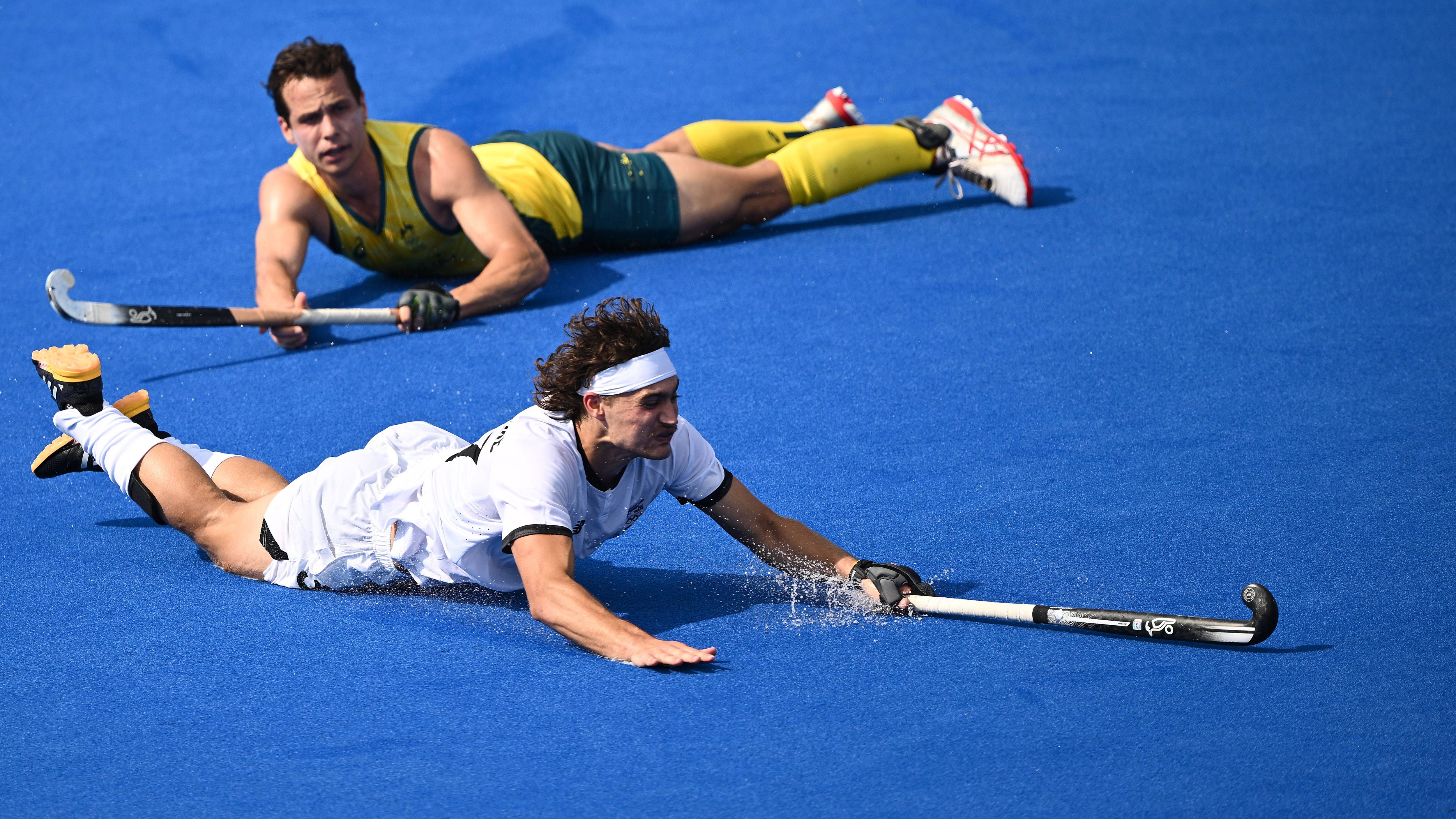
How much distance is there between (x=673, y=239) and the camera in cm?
595

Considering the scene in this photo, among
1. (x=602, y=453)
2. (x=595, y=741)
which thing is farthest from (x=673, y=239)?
(x=595, y=741)

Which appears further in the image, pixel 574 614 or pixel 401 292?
pixel 401 292

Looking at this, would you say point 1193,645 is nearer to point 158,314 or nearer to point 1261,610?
point 1261,610

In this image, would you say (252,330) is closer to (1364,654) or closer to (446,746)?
(446,746)

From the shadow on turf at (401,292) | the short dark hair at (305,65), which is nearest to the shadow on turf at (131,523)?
the shadow on turf at (401,292)

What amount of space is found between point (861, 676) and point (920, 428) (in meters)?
1.47

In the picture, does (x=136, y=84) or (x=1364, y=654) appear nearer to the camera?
(x=1364, y=654)

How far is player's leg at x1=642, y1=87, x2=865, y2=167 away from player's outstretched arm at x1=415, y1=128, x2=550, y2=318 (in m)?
0.86

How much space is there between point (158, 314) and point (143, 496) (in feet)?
4.33

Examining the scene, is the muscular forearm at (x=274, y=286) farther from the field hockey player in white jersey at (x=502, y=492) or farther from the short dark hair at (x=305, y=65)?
the field hockey player in white jersey at (x=502, y=492)

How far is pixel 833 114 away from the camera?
6516 millimetres

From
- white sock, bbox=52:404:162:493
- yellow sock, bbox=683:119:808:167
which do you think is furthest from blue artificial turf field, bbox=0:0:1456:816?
yellow sock, bbox=683:119:808:167

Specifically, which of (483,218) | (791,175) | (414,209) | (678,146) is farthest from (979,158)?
(414,209)

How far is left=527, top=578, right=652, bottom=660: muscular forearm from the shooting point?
9.37ft
